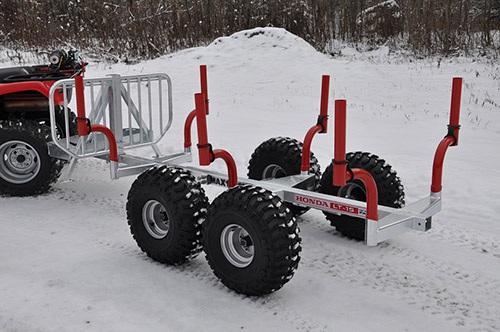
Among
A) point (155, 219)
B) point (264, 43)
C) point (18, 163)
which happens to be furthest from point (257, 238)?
point (264, 43)

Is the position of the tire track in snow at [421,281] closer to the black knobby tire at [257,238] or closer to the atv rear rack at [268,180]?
the atv rear rack at [268,180]

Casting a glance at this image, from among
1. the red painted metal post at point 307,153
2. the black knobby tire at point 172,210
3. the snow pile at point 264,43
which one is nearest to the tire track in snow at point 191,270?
the black knobby tire at point 172,210

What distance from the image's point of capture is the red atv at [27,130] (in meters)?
5.37

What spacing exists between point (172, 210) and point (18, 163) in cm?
254

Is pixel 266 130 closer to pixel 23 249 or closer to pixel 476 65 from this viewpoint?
pixel 23 249

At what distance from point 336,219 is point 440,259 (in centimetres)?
82

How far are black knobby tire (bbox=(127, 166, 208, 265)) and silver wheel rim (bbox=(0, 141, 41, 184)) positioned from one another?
1.97 metres

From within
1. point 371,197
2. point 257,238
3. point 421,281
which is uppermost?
point 371,197

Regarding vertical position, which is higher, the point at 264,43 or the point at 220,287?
the point at 264,43

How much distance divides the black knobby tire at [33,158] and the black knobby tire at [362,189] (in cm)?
264

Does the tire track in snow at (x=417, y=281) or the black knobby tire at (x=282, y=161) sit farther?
the black knobby tire at (x=282, y=161)

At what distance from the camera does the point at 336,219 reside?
440 cm

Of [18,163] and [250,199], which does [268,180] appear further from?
[18,163]

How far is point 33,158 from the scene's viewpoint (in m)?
5.47
